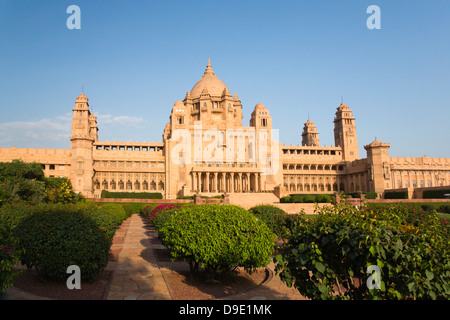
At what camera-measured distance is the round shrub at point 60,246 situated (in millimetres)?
9227

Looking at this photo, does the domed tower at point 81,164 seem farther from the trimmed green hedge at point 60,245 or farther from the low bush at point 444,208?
the low bush at point 444,208

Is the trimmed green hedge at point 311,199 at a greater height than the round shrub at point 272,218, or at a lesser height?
greater

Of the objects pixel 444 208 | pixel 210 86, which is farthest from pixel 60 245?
pixel 210 86

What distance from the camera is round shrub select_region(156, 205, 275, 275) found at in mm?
9648

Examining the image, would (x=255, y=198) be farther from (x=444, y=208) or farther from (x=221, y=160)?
(x=444, y=208)

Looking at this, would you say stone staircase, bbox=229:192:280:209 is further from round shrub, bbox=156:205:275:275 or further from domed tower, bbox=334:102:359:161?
round shrub, bbox=156:205:275:275

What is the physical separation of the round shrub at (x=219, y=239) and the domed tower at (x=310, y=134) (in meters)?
98.6

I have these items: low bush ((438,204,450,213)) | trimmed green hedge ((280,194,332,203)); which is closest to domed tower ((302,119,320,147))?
trimmed green hedge ((280,194,332,203))

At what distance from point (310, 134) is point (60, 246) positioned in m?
103

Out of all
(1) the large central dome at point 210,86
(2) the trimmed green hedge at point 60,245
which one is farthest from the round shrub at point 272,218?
(1) the large central dome at point 210,86

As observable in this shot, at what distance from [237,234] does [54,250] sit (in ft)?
17.1

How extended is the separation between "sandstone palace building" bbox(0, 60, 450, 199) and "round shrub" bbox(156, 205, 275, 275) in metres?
49.0
